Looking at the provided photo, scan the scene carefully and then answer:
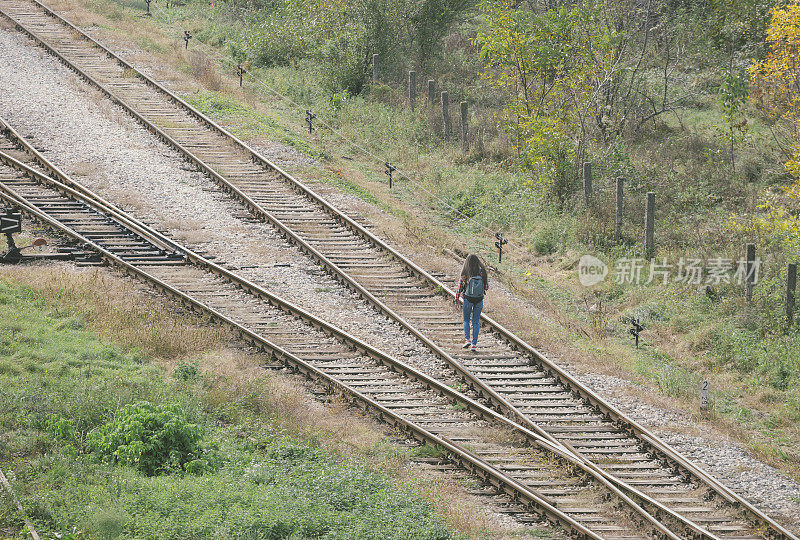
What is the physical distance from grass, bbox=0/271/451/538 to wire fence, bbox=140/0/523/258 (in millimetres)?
8467

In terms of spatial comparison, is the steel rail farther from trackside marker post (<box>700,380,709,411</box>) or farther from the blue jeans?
trackside marker post (<box>700,380,709,411</box>)

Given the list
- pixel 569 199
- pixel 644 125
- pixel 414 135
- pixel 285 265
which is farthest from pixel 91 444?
pixel 644 125

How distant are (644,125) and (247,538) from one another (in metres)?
21.7

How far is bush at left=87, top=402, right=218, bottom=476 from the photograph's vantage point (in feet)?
30.6

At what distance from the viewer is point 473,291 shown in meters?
13.5

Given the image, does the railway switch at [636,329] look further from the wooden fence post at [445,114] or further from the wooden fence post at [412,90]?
the wooden fence post at [412,90]

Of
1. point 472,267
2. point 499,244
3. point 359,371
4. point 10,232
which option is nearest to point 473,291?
point 472,267

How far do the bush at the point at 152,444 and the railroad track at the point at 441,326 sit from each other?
462cm

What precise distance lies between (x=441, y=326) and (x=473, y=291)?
1.53 m

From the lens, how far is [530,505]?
1009 centimetres

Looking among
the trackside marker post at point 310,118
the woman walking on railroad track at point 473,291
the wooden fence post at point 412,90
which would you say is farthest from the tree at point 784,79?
the trackside marker post at point 310,118

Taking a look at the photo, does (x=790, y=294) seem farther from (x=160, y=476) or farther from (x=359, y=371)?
(x=160, y=476)

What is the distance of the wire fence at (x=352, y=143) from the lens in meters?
20.5

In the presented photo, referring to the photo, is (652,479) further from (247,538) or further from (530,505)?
(247,538)
